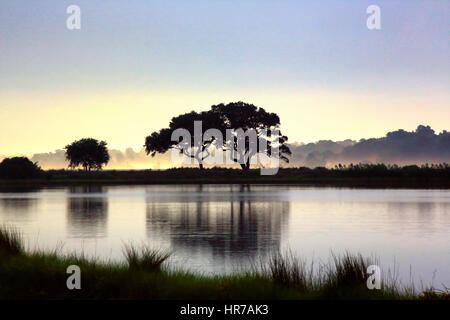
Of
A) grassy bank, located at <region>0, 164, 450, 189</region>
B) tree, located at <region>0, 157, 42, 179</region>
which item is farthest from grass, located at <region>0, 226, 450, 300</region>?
tree, located at <region>0, 157, 42, 179</region>

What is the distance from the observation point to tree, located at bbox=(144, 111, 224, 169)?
119m

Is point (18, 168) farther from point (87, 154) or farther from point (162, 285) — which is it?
point (162, 285)

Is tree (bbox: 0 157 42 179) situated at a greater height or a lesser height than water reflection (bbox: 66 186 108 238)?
greater

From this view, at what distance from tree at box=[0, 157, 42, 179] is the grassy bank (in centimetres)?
140

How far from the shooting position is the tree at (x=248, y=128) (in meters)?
117

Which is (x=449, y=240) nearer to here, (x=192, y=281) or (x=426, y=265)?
(x=426, y=265)

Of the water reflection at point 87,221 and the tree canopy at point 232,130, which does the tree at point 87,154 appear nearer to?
the tree canopy at point 232,130

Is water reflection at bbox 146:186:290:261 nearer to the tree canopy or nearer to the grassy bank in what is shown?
the grassy bank

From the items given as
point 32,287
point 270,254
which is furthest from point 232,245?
point 32,287

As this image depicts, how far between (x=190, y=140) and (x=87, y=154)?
1360 inches

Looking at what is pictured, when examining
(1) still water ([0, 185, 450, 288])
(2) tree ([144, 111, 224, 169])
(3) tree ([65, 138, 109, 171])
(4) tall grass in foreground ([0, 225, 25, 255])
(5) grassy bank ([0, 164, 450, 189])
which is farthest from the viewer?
(3) tree ([65, 138, 109, 171])

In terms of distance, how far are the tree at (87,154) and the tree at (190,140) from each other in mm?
24006
